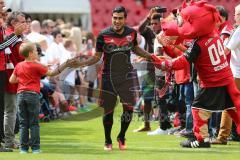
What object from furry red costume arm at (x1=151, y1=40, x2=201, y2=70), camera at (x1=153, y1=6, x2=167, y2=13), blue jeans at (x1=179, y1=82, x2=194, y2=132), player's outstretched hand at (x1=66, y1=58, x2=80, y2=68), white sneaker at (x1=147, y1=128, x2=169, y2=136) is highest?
camera at (x1=153, y1=6, x2=167, y2=13)

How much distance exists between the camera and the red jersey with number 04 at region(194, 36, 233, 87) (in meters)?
12.2

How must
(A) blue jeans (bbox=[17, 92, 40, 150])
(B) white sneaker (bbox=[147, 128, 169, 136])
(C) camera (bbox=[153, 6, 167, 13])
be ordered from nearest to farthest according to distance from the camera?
(A) blue jeans (bbox=[17, 92, 40, 150])
(C) camera (bbox=[153, 6, 167, 13])
(B) white sneaker (bbox=[147, 128, 169, 136])

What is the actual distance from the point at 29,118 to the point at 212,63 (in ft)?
8.51

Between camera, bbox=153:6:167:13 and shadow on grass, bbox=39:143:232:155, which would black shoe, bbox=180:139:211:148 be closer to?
shadow on grass, bbox=39:143:232:155

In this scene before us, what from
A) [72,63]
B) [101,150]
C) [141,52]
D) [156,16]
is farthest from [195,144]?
[156,16]

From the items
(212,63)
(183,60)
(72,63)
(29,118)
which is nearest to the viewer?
(183,60)

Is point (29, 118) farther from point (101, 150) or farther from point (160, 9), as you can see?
point (160, 9)

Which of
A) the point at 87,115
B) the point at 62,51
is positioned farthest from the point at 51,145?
the point at 62,51

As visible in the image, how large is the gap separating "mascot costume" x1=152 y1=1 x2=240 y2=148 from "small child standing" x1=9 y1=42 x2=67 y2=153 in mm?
1627

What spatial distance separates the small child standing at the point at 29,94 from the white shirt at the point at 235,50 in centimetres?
262

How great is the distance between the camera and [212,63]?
1221 centimetres

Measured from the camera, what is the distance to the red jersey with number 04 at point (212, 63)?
12.2m

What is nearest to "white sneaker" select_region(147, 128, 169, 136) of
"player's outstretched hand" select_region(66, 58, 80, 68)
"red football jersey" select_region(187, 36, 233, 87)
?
"player's outstretched hand" select_region(66, 58, 80, 68)

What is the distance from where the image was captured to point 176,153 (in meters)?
12.3
